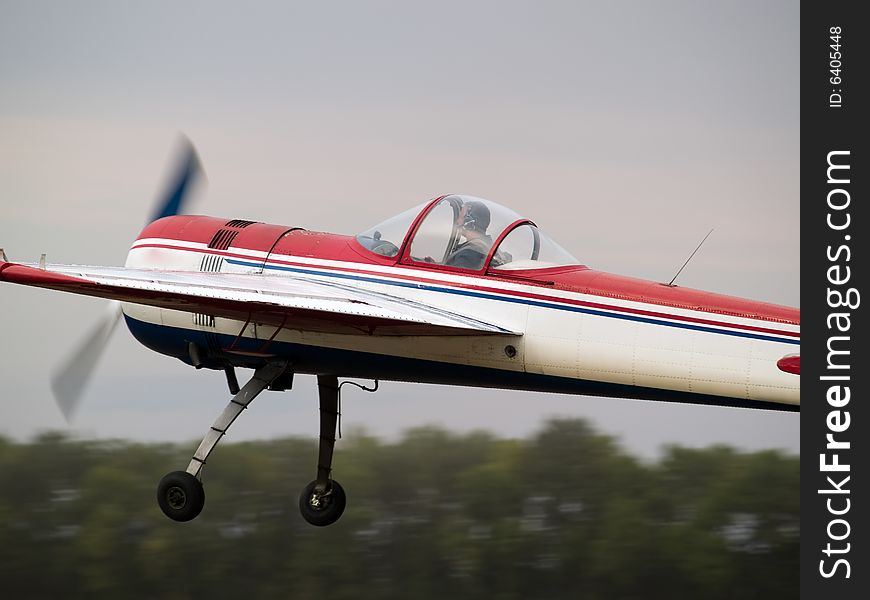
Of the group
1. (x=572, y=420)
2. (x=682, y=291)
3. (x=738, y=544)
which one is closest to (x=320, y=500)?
(x=682, y=291)

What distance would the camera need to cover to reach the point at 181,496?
1076cm

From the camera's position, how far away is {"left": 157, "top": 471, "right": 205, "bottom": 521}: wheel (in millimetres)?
10750

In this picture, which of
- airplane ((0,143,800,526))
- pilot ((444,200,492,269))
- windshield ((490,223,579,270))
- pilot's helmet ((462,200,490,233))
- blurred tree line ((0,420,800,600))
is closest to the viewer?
airplane ((0,143,800,526))

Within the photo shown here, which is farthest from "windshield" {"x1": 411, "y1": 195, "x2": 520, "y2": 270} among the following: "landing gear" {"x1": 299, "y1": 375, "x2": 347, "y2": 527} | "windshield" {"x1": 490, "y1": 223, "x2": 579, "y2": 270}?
"landing gear" {"x1": 299, "y1": 375, "x2": 347, "y2": 527}

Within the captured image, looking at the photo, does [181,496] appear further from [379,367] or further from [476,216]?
[476,216]

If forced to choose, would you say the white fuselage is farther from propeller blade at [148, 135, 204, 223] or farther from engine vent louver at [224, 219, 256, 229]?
propeller blade at [148, 135, 204, 223]

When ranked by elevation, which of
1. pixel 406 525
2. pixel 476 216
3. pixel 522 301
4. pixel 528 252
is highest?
pixel 476 216

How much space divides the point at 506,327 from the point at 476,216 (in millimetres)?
1073

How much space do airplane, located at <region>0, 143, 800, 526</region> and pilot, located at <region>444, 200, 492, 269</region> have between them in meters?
0.01

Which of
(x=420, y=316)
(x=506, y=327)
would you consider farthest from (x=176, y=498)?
(x=506, y=327)

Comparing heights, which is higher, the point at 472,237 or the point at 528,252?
the point at 472,237

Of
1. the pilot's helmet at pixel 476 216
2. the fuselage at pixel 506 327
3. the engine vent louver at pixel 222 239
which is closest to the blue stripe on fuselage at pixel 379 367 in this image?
the fuselage at pixel 506 327

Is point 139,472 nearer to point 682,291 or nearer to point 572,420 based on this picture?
point 572,420

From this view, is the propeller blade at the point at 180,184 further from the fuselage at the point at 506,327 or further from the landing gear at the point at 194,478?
the landing gear at the point at 194,478
